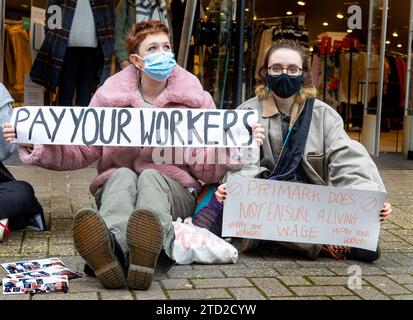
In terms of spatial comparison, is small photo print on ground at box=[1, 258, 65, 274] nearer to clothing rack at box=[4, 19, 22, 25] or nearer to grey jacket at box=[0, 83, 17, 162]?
grey jacket at box=[0, 83, 17, 162]

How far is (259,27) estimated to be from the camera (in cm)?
1088

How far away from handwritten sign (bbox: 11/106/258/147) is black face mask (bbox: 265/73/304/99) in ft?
0.73

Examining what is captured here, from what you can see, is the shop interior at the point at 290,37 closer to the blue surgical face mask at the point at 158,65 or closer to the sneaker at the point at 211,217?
the blue surgical face mask at the point at 158,65

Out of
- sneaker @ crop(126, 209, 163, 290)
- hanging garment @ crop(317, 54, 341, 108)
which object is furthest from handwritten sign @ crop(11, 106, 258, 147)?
hanging garment @ crop(317, 54, 341, 108)

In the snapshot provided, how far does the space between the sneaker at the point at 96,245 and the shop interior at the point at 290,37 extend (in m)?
Answer: 3.96

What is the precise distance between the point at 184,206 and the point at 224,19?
14.8 feet

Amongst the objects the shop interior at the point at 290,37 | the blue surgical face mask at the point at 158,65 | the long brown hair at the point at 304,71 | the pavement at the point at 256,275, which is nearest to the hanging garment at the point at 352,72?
the shop interior at the point at 290,37

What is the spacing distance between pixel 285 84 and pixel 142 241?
1462 millimetres

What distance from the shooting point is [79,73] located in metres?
7.59

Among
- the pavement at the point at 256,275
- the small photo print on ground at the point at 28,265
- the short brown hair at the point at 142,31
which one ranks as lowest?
the pavement at the point at 256,275

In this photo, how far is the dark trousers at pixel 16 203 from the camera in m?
4.21

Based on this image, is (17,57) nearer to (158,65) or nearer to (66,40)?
(66,40)

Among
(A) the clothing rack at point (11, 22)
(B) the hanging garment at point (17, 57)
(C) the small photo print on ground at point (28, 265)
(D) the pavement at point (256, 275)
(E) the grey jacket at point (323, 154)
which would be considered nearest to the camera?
(D) the pavement at point (256, 275)

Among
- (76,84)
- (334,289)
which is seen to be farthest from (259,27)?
(334,289)
